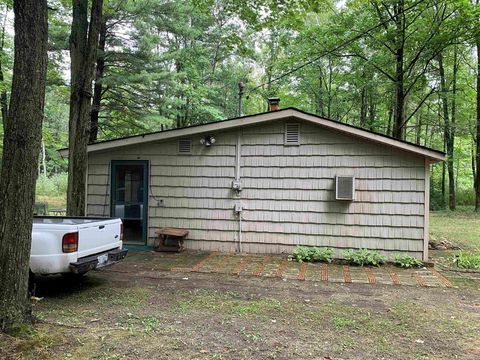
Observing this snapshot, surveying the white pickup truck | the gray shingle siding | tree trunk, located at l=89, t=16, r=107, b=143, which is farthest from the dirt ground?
tree trunk, located at l=89, t=16, r=107, b=143

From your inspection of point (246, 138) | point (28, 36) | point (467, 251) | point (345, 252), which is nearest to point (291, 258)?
point (345, 252)

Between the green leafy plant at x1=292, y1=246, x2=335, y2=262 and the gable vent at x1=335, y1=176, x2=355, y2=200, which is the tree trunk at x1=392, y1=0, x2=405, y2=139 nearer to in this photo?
the gable vent at x1=335, y1=176, x2=355, y2=200

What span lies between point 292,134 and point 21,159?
539cm

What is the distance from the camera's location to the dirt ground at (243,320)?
305cm

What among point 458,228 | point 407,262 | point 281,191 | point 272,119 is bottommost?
point 407,262

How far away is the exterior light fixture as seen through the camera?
25.6 feet

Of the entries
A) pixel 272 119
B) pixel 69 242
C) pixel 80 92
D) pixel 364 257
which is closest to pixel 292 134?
pixel 272 119

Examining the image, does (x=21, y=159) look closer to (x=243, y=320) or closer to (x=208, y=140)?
(x=243, y=320)

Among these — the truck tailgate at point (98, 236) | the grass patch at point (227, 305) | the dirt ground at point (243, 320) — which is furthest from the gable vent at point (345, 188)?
the truck tailgate at point (98, 236)

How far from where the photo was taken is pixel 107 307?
13.9 feet

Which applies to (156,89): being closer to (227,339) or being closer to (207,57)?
(207,57)

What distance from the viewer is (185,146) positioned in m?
7.98

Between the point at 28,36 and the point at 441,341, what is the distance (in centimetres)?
487

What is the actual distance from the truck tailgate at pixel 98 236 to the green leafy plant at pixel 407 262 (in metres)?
5.16
